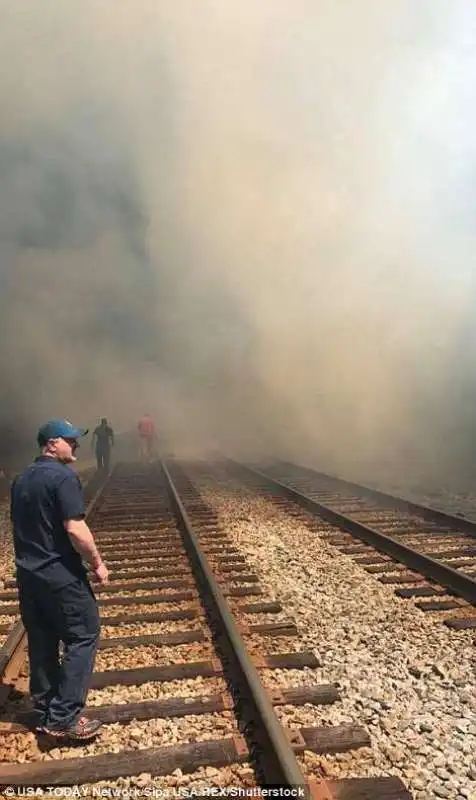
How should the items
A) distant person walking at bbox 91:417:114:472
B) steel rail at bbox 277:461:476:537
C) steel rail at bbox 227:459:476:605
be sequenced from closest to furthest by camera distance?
steel rail at bbox 227:459:476:605
steel rail at bbox 277:461:476:537
distant person walking at bbox 91:417:114:472

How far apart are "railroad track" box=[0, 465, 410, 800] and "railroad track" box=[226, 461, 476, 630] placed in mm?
1341

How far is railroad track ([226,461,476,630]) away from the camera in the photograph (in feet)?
17.6

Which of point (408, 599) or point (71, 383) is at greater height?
point (71, 383)

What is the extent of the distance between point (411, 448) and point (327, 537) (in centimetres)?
1254

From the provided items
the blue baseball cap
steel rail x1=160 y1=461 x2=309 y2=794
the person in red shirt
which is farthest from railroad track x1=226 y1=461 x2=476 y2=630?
the person in red shirt

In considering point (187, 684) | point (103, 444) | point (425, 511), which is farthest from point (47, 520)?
point (103, 444)

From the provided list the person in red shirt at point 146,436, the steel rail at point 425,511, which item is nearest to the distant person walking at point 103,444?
the person in red shirt at point 146,436

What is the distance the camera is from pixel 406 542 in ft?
24.7

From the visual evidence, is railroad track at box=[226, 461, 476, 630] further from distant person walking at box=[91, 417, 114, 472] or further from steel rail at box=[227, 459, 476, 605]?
distant person walking at box=[91, 417, 114, 472]

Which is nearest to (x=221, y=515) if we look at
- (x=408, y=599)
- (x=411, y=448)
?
(x=408, y=599)

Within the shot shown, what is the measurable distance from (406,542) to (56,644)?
5224 millimetres

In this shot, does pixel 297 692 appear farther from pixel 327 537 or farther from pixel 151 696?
pixel 327 537

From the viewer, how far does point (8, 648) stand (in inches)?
164

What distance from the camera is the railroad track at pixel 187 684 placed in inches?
112
